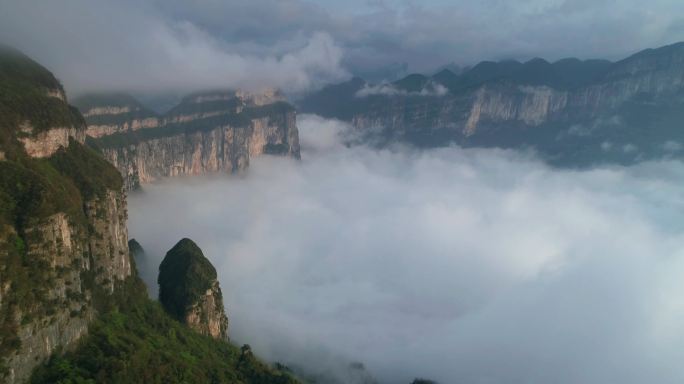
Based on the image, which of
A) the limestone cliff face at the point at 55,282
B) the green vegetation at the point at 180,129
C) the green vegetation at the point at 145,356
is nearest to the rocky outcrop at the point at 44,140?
the limestone cliff face at the point at 55,282

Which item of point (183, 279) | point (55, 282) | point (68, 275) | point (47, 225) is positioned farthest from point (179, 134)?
point (55, 282)

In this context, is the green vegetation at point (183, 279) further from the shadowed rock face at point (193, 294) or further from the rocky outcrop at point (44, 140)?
the rocky outcrop at point (44, 140)

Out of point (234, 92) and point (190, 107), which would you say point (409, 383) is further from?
point (234, 92)

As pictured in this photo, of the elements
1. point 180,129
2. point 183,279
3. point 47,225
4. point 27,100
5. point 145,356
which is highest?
point 27,100

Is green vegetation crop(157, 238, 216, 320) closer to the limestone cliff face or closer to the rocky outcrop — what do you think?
the limestone cliff face

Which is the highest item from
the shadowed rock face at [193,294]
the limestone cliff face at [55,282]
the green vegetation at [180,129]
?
the green vegetation at [180,129]

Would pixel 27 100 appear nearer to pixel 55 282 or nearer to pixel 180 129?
pixel 55 282
